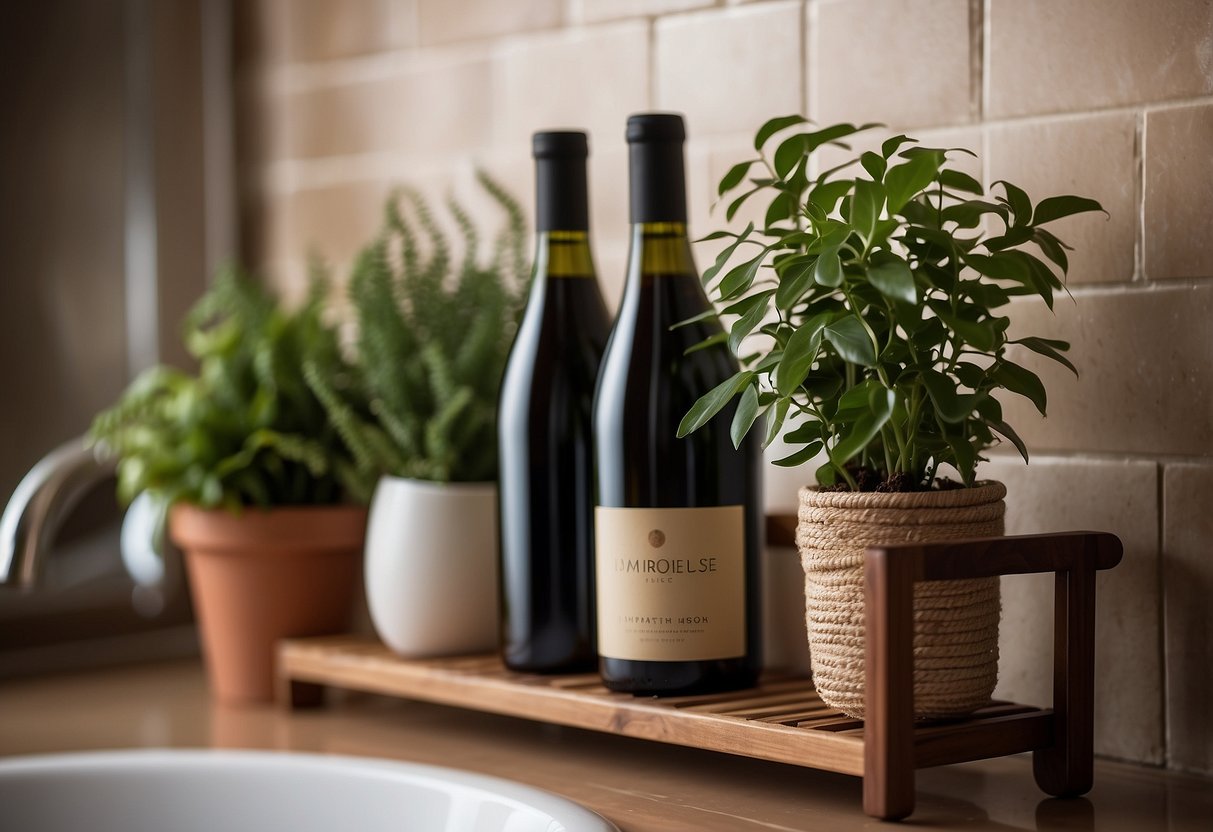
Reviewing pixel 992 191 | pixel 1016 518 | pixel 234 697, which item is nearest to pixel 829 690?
pixel 1016 518

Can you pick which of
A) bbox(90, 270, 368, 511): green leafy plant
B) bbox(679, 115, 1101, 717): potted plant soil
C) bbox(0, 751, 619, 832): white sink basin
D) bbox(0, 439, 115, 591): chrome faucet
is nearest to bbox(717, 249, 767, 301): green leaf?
bbox(679, 115, 1101, 717): potted plant soil

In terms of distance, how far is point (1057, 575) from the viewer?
31.8 inches

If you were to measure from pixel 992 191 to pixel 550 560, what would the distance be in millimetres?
383

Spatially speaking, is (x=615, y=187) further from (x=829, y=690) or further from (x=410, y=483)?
(x=829, y=690)

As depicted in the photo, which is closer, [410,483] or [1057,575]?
[1057,575]

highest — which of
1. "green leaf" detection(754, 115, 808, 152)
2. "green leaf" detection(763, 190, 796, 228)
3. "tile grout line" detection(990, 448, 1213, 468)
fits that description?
"green leaf" detection(754, 115, 808, 152)

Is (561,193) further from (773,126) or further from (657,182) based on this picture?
(773,126)

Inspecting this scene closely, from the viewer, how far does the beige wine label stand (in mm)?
879

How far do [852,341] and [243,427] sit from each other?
0.63 meters

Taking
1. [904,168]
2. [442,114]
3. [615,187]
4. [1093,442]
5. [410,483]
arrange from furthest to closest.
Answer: [442,114]
[615,187]
[410,483]
[1093,442]
[904,168]

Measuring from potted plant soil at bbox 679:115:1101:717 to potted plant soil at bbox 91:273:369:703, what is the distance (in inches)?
18.9

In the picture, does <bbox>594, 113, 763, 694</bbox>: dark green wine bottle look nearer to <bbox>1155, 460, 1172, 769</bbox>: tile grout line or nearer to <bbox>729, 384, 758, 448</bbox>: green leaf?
<bbox>729, 384, 758, 448</bbox>: green leaf

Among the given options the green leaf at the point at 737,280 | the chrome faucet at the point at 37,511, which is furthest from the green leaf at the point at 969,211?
the chrome faucet at the point at 37,511

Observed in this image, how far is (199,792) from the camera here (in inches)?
37.4
